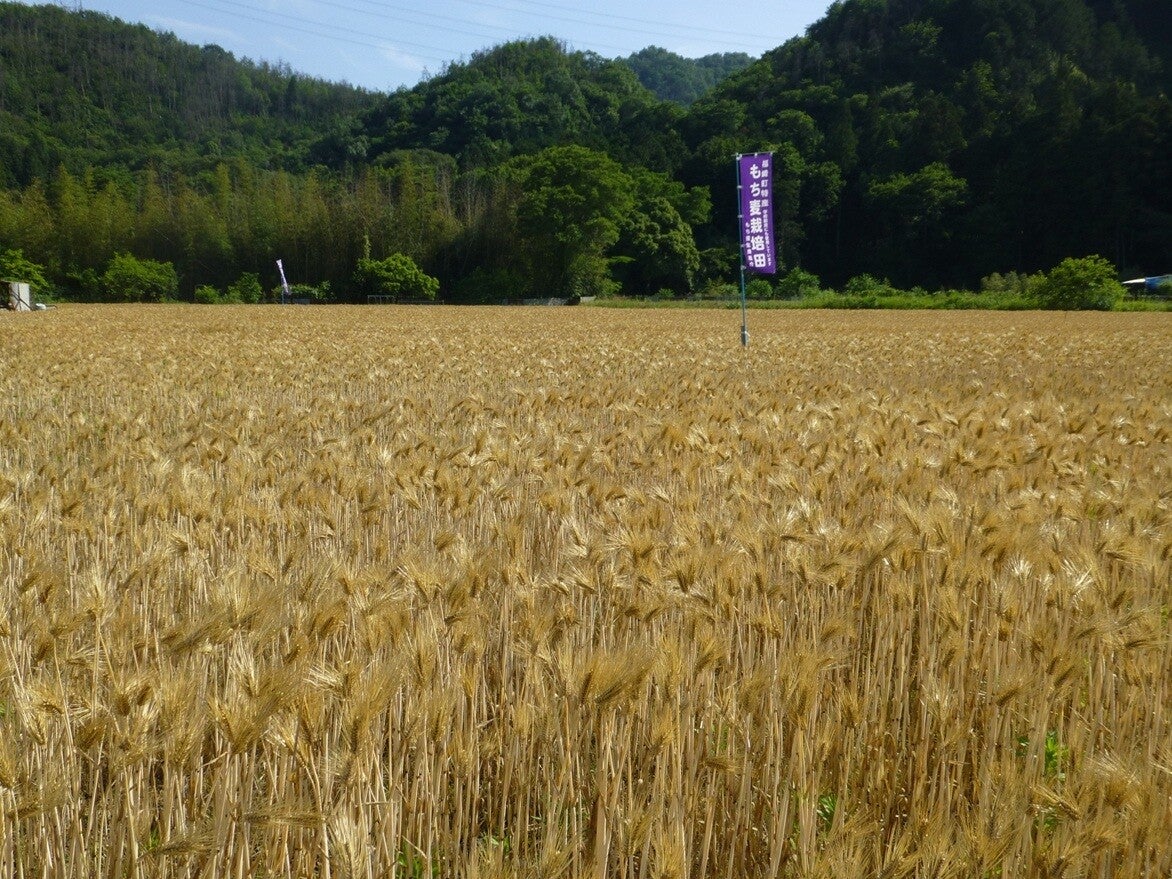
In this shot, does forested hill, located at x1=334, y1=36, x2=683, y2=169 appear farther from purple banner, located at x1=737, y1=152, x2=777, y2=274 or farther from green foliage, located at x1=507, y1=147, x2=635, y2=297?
purple banner, located at x1=737, y1=152, x2=777, y2=274

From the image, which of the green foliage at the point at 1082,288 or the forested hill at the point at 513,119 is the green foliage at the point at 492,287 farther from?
the green foliage at the point at 1082,288

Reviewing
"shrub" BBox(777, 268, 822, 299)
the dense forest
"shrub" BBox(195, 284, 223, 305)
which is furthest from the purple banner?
"shrub" BBox(195, 284, 223, 305)

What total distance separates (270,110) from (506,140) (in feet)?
231

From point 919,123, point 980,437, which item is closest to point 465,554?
point 980,437

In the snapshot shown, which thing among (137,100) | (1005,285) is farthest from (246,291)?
(137,100)

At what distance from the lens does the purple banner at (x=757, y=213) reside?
20391 millimetres

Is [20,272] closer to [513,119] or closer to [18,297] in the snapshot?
[18,297]

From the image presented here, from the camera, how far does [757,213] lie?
20562 mm

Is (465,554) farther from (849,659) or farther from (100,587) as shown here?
(849,659)

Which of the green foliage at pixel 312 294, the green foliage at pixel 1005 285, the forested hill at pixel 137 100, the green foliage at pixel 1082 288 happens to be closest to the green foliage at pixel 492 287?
the green foliage at pixel 312 294

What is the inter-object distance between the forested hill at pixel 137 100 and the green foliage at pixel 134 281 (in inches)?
1822

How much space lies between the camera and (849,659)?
3234 millimetres

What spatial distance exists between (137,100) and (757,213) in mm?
166561

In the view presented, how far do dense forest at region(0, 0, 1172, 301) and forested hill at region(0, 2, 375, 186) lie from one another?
930 millimetres
